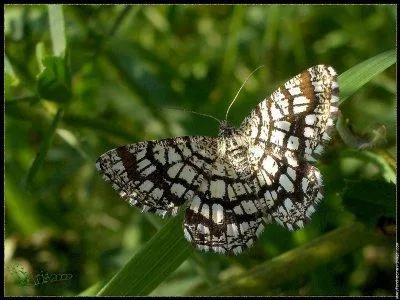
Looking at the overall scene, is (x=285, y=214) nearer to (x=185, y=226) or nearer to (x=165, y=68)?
(x=185, y=226)

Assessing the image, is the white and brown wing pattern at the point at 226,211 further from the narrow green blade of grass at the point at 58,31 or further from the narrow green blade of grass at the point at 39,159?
the narrow green blade of grass at the point at 58,31

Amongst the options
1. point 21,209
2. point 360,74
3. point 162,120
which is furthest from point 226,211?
point 21,209

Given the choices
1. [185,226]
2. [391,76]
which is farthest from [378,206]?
[391,76]

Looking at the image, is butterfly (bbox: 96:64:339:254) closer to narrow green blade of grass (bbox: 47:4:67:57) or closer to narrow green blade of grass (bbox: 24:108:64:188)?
narrow green blade of grass (bbox: 24:108:64:188)

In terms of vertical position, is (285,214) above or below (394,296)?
above

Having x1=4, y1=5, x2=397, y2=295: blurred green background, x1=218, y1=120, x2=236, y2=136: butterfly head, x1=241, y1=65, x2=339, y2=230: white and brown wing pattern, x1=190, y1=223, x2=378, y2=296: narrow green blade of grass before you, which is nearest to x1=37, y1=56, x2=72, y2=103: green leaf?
x1=4, y1=5, x2=397, y2=295: blurred green background
